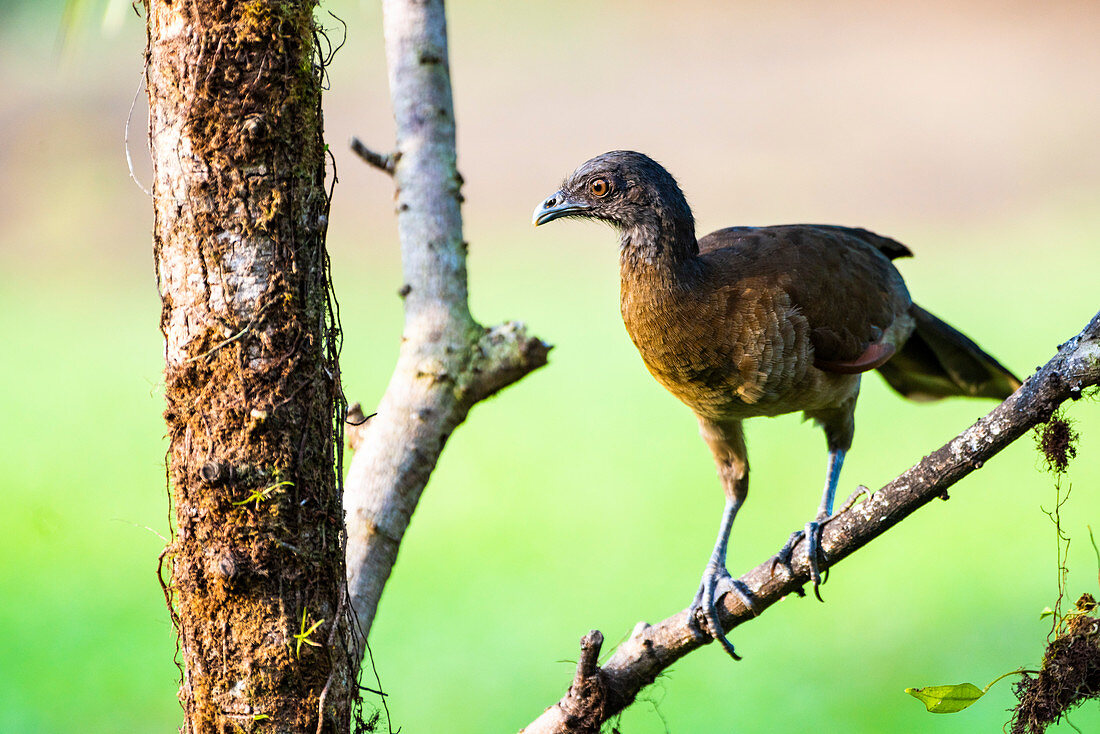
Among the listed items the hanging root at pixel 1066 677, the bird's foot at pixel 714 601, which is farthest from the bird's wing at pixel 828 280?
the hanging root at pixel 1066 677

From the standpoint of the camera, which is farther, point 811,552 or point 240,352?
point 811,552

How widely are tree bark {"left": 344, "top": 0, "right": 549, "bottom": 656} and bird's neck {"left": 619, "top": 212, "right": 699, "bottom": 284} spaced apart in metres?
0.40

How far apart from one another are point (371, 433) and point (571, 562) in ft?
12.0

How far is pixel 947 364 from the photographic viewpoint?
3.62m

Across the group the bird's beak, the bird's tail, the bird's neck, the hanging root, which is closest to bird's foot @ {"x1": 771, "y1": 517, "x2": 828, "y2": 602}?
the hanging root

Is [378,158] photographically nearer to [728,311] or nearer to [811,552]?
[728,311]

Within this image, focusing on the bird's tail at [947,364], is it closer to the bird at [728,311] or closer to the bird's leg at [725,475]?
the bird at [728,311]

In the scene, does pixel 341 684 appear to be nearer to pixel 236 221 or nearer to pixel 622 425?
pixel 236 221

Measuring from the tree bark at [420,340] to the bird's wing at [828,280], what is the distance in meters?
0.75

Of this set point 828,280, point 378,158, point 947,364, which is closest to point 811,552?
point 828,280

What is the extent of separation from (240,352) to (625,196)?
1.42m

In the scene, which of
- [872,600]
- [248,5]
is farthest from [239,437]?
[872,600]

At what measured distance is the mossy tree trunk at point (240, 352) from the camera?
1.82m

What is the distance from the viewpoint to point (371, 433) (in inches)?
110
